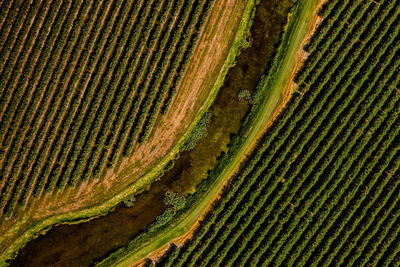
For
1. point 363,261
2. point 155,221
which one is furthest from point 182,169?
point 363,261

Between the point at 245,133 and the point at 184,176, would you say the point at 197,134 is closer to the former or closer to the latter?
the point at 184,176

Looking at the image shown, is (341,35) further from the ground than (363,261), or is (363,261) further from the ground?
(341,35)

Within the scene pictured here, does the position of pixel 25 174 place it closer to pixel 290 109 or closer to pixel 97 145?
pixel 97 145

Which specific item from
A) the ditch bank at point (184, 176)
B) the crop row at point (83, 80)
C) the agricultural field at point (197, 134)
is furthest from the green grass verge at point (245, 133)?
the crop row at point (83, 80)

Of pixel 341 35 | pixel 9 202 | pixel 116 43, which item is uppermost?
pixel 341 35

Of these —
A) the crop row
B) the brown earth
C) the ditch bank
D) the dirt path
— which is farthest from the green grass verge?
the crop row

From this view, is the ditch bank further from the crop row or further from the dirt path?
the crop row
